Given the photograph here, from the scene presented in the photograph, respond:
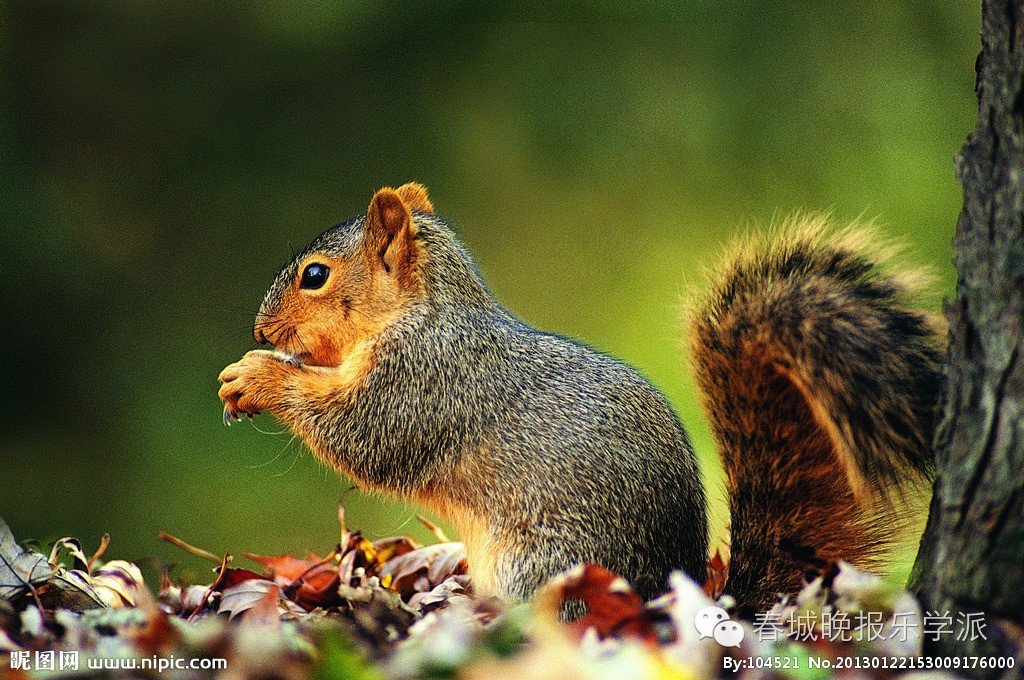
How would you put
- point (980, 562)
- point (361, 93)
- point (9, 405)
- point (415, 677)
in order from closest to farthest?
point (415, 677)
point (980, 562)
point (9, 405)
point (361, 93)

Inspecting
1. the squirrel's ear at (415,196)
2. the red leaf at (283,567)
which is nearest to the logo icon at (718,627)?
the red leaf at (283,567)

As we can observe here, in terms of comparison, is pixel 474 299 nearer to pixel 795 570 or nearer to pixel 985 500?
pixel 795 570

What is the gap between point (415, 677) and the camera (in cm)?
74

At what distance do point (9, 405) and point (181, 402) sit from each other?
1.29 feet

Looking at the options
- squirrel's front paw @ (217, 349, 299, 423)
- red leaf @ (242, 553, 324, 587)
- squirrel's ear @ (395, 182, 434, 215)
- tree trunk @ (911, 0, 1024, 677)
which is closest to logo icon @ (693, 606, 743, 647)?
tree trunk @ (911, 0, 1024, 677)

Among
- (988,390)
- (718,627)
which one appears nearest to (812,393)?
(988,390)

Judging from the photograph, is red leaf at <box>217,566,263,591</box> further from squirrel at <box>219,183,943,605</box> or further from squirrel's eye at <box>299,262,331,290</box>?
squirrel's eye at <box>299,262,331,290</box>

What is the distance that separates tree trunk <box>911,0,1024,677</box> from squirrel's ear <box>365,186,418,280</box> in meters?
0.73

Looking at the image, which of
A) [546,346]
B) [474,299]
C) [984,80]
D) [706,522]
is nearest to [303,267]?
[474,299]

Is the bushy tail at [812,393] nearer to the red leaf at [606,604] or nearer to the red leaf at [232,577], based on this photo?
the red leaf at [606,604]

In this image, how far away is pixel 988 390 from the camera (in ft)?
2.86

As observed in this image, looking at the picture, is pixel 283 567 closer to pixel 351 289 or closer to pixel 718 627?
pixel 351 289

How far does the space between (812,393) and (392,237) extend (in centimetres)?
63

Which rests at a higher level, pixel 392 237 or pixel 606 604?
pixel 392 237
